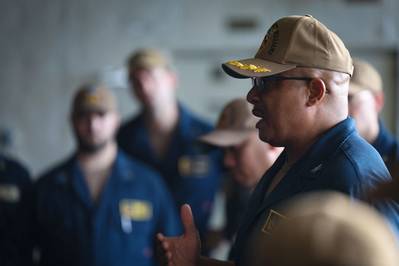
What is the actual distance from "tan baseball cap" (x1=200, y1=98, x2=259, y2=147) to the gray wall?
2202mm

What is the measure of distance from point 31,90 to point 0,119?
0.28 m

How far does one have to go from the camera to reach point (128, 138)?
14.0 ft

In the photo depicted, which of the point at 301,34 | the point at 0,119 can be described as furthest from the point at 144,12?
the point at 301,34

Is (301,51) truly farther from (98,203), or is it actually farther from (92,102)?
(92,102)

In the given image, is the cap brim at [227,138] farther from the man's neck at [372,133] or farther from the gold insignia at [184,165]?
the gold insignia at [184,165]

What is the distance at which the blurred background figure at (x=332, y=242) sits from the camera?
3.50 feet

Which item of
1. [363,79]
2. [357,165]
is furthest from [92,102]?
[357,165]

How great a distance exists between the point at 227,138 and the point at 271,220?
1123 millimetres

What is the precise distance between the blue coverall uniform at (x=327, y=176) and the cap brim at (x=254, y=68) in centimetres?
19

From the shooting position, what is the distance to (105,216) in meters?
3.71

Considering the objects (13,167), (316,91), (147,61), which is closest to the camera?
(316,91)

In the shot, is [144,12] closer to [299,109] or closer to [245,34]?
[245,34]

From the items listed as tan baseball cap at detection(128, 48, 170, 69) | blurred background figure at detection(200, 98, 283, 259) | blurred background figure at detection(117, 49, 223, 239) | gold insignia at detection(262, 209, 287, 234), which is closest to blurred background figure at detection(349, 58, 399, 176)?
blurred background figure at detection(200, 98, 283, 259)

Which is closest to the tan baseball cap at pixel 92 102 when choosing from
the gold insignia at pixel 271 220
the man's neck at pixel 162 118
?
the man's neck at pixel 162 118
